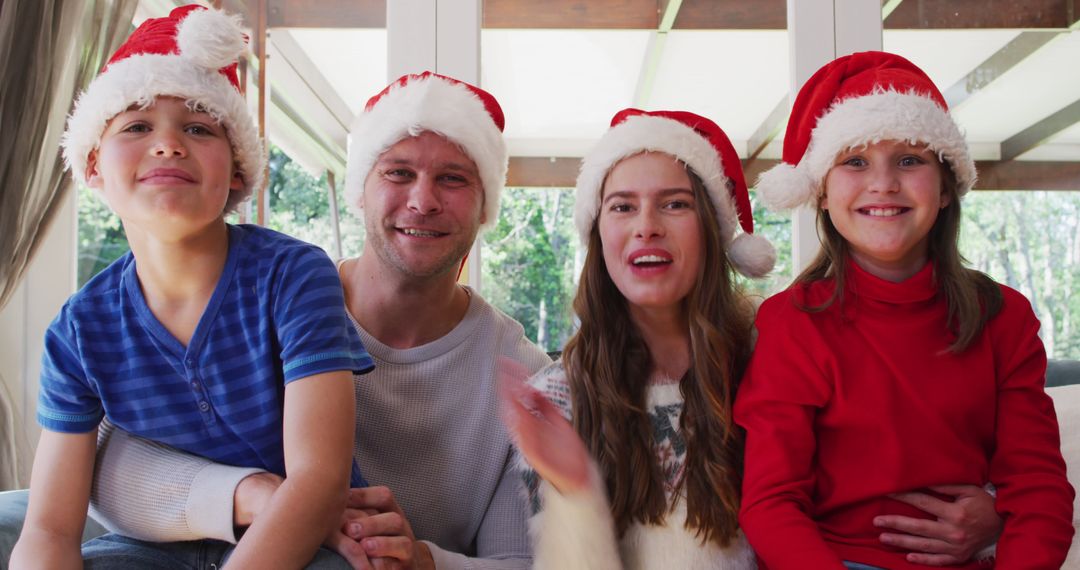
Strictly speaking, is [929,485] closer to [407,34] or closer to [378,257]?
[378,257]

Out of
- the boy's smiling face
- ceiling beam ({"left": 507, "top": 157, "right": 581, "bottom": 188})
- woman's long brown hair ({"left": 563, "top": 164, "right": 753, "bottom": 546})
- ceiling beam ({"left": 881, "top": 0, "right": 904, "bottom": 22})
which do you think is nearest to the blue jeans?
the boy's smiling face

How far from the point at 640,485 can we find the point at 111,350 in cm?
92

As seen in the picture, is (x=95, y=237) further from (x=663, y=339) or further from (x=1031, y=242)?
(x=1031, y=242)

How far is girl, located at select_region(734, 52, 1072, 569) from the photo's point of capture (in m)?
1.38

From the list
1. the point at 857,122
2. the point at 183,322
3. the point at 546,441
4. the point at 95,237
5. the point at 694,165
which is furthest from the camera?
the point at 95,237

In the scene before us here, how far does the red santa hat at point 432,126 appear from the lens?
1.77 meters

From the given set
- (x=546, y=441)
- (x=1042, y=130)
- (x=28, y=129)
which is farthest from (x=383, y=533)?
(x=1042, y=130)

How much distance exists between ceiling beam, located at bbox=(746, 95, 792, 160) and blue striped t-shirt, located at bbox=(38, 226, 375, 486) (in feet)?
5.05

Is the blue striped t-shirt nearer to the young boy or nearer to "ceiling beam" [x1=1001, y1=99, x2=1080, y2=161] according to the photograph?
the young boy

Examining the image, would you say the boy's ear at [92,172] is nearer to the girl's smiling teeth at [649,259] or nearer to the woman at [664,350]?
the woman at [664,350]

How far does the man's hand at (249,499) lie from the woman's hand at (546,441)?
0.39 m

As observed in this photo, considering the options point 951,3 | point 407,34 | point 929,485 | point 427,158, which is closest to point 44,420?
point 427,158

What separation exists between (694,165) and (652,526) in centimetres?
68

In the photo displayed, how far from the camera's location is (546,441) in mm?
1170
